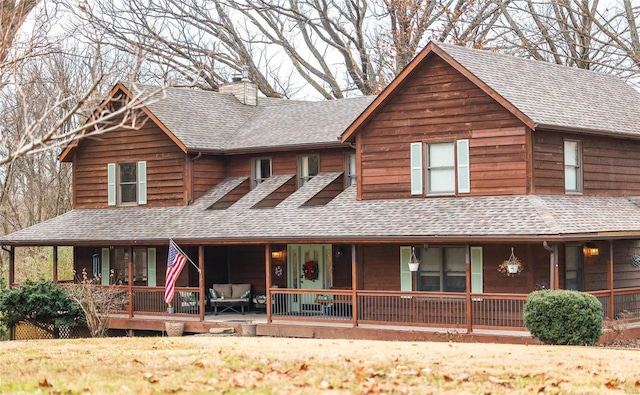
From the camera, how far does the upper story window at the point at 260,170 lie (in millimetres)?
34938

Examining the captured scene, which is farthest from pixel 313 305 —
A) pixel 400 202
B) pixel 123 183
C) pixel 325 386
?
pixel 325 386

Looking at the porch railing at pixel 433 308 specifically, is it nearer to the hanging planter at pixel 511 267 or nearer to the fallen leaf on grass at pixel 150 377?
the hanging planter at pixel 511 267

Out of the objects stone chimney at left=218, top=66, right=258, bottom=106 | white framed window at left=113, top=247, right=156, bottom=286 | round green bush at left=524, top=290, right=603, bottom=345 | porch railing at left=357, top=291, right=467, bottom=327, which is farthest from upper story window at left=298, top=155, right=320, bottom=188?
round green bush at left=524, top=290, right=603, bottom=345

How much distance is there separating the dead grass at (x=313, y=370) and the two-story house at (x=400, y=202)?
6.62 m

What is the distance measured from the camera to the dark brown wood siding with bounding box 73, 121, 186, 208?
114 feet

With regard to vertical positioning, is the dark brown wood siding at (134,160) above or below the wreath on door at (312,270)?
above

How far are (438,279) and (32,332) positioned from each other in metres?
14.0

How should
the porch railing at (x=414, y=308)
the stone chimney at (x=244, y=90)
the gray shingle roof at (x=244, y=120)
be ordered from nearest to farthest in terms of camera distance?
1. the porch railing at (x=414, y=308)
2. the gray shingle roof at (x=244, y=120)
3. the stone chimney at (x=244, y=90)

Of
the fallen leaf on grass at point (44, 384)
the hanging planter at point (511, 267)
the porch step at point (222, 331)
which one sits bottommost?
the porch step at point (222, 331)

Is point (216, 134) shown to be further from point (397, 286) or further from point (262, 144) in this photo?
point (397, 286)

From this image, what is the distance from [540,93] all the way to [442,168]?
3489mm

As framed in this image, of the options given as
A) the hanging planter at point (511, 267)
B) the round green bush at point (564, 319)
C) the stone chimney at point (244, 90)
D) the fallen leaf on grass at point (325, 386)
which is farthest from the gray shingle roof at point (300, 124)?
the fallen leaf on grass at point (325, 386)

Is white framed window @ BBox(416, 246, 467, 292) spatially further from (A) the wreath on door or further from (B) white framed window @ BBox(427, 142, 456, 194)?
(A) the wreath on door

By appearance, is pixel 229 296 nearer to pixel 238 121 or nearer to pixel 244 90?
pixel 238 121
